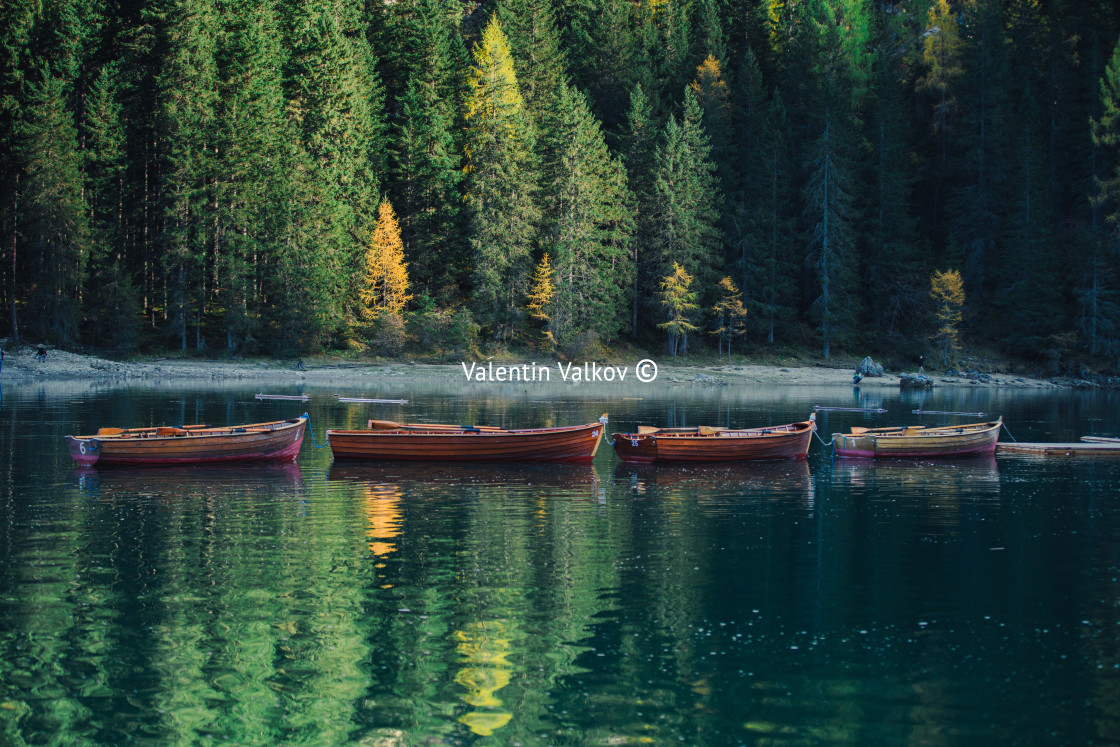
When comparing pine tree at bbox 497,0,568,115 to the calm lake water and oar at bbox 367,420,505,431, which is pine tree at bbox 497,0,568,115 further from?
the calm lake water

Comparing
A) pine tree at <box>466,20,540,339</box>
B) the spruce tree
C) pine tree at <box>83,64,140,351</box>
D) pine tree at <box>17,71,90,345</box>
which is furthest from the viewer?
the spruce tree

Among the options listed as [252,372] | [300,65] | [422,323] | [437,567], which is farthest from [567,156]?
[437,567]

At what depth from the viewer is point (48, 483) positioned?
79.5ft

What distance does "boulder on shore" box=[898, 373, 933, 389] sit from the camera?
216ft

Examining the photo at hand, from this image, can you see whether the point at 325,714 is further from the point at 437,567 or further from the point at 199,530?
the point at 199,530

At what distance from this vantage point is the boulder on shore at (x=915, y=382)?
65.9 meters

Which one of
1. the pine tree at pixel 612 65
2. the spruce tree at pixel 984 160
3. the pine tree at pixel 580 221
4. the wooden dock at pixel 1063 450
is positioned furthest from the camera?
the pine tree at pixel 612 65

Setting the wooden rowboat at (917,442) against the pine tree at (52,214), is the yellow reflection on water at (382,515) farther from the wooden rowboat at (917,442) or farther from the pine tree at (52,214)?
the pine tree at (52,214)

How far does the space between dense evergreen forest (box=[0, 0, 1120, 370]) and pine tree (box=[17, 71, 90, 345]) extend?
0.19 m

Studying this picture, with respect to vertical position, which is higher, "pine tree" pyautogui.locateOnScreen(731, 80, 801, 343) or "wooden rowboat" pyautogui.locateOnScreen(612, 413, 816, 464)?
"pine tree" pyautogui.locateOnScreen(731, 80, 801, 343)

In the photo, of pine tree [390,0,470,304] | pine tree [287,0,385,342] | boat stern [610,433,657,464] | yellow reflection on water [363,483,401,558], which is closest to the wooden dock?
boat stern [610,433,657,464]

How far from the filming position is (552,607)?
14398mm

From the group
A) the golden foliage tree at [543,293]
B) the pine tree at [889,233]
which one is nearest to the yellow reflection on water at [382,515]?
the golden foliage tree at [543,293]

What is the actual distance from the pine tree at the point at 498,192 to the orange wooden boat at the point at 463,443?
43054mm
